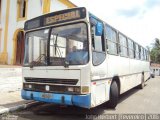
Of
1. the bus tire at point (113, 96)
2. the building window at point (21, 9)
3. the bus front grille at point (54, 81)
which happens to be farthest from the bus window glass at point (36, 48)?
the building window at point (21, 9)

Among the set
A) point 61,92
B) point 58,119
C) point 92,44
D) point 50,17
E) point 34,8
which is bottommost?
point 58,119

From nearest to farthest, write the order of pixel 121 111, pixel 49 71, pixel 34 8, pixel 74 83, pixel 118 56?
pixel 74 83
pixel 49 71
pixel 121 111
pixel 118 56
pixel 34 8

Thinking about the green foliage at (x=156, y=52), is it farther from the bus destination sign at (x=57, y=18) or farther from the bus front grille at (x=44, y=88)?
the bus front grille at (x=44, y=88)

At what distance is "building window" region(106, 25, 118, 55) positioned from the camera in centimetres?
830

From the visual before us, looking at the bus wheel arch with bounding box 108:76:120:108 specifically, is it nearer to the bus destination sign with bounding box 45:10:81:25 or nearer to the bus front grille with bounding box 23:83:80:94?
the bus front grille with bounding box 23:83:80:94

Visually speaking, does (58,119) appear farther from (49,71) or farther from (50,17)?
(50,17)

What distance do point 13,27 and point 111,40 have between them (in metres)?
12.0

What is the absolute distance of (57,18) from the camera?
727 centimetres

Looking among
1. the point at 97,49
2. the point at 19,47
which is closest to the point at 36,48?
the point at 97,49

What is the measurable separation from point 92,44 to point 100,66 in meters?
0.82

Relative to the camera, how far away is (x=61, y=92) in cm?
681

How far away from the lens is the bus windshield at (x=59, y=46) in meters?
6.71

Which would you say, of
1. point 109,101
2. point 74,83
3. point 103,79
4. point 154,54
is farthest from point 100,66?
point 154,54

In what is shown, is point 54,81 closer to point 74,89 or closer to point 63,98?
point 63,98
